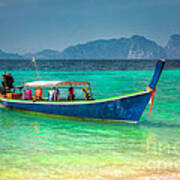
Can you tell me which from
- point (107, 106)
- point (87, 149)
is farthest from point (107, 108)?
point (87, 149)

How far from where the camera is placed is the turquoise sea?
826 cm

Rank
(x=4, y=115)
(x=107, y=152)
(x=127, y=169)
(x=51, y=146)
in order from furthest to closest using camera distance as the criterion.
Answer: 1. (x=4, y=115)
2. (x=51, y=146)
3. (x=107, y=152)
4. (x=127, y=169)

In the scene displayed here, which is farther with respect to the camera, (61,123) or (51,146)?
(61,123)

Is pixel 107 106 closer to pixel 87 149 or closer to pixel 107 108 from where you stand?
pixel 107 108

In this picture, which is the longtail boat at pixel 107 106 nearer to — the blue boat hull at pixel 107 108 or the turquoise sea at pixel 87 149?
the blue boat hull at pixel 107 108

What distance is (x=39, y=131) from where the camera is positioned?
44.5 feet

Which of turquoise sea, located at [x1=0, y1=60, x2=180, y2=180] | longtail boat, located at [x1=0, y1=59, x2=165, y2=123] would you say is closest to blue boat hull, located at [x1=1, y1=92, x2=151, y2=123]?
longtail boat, located at [x1=0, y1=59, x2=165, y2=123]

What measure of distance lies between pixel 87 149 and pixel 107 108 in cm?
376

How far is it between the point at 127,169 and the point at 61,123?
6842 mm

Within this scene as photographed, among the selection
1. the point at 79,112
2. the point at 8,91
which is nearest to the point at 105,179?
the point at 79,112

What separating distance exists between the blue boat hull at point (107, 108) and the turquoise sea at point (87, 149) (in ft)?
1.16

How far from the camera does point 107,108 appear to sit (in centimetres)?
1392

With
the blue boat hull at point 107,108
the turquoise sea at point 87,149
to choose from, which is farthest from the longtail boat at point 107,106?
the turquoise sea at point 87,149

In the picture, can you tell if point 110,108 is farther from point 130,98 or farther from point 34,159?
point 34,159
